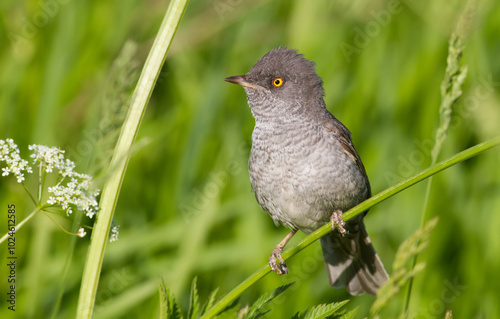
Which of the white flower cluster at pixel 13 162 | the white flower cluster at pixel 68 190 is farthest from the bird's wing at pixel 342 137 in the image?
the white flower cluster at pixel 13 162

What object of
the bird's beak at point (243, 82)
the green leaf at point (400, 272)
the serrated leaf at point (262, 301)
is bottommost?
the green leaf at point (400, 272)

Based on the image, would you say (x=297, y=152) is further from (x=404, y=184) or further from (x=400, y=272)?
(x=400, y=272)

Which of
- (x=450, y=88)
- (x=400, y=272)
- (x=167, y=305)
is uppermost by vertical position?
(x=450, y=88)

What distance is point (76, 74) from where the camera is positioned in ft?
14.9

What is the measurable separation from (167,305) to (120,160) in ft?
1.48

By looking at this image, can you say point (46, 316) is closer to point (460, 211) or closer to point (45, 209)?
Result: point (45, 209)

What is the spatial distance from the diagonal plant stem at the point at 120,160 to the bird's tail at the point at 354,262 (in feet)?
7.33

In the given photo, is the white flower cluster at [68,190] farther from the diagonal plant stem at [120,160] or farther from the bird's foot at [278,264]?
the bird's foot at [278,264]

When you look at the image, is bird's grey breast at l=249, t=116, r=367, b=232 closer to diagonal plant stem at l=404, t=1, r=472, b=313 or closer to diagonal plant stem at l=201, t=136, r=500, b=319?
diagonal plant stem at l=404, t=1, r=472, b=313

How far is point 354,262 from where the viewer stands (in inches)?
159

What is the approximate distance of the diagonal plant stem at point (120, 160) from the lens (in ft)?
5.73

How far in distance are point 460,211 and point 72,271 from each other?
8.09 feet

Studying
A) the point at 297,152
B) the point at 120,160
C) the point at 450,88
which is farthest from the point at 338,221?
the point at 120,160

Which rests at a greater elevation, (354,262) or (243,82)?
(243,82)
